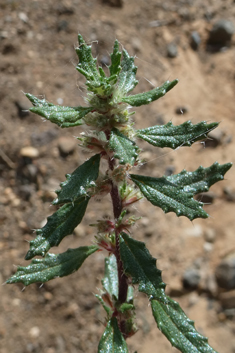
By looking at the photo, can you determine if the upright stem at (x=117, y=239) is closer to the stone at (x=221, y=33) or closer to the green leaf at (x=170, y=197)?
the green leaf at (x=170, y=197)

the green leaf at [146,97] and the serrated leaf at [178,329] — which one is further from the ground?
the green leaf at [146,97]

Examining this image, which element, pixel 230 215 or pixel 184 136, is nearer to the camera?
pixel 184 136

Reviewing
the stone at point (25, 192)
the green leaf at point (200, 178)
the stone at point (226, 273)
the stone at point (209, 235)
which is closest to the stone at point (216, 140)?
the stone at point (209, 235)

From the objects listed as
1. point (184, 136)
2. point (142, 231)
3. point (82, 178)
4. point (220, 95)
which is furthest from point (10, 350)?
point (220, 95)

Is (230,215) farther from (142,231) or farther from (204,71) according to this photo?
(204,71)

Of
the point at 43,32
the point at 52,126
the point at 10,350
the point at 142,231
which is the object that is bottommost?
the point at 10,350

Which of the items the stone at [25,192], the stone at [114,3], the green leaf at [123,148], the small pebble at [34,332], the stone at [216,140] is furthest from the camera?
the stone at [114,3]

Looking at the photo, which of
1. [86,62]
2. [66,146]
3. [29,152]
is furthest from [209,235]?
[86,62]
